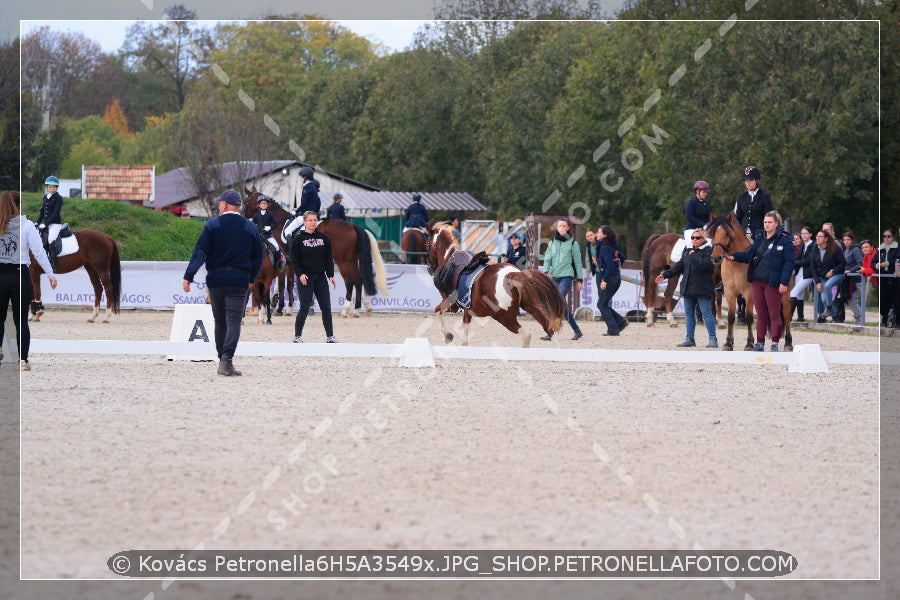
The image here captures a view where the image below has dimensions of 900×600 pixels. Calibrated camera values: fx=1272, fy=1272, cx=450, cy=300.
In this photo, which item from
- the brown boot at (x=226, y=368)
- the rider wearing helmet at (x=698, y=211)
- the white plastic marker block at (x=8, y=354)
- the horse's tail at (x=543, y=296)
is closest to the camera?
the brown boot at (x=226, y=368)

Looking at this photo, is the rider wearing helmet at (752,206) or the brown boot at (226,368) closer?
the brown boot at (226,368)

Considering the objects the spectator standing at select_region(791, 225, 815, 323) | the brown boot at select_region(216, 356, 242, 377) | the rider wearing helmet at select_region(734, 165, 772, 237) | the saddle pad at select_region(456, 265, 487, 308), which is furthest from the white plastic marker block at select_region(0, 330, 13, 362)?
the spectator standing at select_region(791, 225, 815, 323)

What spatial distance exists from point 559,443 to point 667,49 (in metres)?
33.0

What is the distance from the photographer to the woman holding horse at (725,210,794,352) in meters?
16.3

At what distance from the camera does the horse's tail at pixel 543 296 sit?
16.0 metres

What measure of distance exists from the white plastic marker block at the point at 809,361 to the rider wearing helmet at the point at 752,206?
3.28 metres

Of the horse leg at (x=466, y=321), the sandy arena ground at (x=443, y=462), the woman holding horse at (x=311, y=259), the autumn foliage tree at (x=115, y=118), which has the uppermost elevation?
the autumn foliage tree at (x=115, y=118)

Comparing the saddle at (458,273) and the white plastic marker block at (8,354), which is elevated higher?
the saddle at (458,273)

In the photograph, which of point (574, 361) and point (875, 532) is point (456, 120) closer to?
point (574, 361)

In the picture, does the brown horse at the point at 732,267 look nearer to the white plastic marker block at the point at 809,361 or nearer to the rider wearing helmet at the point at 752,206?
the rider wearing helmet at the point at 752,206

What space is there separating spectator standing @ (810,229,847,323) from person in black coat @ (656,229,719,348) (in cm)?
652

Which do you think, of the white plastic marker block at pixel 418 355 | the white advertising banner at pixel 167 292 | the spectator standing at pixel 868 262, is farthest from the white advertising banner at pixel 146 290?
the white plastic marker block at pixel 418 355

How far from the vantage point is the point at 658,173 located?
40906mm
